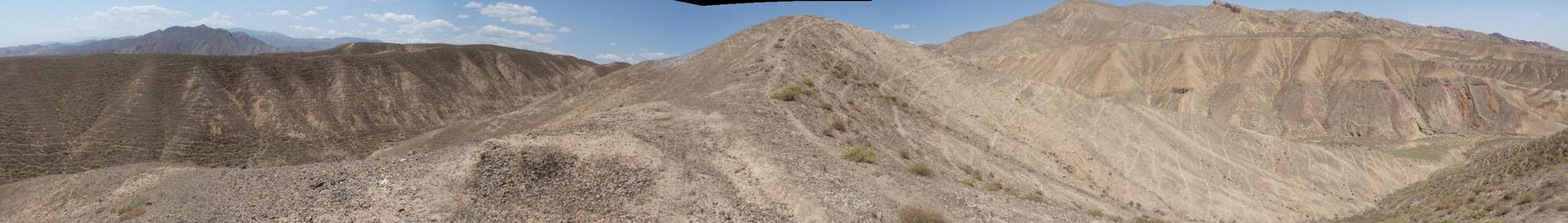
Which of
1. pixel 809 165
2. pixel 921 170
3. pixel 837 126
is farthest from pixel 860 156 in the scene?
pixel 837 126

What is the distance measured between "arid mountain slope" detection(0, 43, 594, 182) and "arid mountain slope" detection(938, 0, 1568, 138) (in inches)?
2231

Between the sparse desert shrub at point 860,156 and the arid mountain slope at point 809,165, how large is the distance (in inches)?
2.1

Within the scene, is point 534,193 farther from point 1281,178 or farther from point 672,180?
point 1281,178

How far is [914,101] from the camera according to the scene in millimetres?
29406

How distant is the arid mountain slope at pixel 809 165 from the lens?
1163 centimetres

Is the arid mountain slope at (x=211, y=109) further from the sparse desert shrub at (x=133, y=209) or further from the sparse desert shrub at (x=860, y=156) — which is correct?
the sparse desert shrub at (x=860, y=156)

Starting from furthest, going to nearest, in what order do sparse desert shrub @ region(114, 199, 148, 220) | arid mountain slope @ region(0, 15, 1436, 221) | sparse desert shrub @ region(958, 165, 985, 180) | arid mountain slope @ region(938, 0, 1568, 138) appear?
arid mountain slope @ region(938, 0, 1568, 138) < sparse desert shrub @ region(958, 165, 985, 180) < sparse desert shrub @ region(114, 199, 148, 220) < arid mountain slope @ region(0, 15, 1436, 221)

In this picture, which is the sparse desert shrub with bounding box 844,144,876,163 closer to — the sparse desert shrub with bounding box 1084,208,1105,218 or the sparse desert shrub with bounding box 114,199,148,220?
the sparse desert shrub with bounding box 1084,208,1105,218

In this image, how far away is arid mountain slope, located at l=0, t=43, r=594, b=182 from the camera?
3519cm

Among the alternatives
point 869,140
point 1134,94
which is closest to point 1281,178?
point 869,140

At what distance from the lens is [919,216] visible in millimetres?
12086

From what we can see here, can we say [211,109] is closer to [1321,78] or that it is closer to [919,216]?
[919,216]

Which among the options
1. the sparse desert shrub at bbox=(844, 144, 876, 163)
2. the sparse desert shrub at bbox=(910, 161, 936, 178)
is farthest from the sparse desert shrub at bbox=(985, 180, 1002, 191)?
the sparse desert shrub at bbox=(844, 144, 876, 163)

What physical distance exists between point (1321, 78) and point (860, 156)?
75.4 meters
